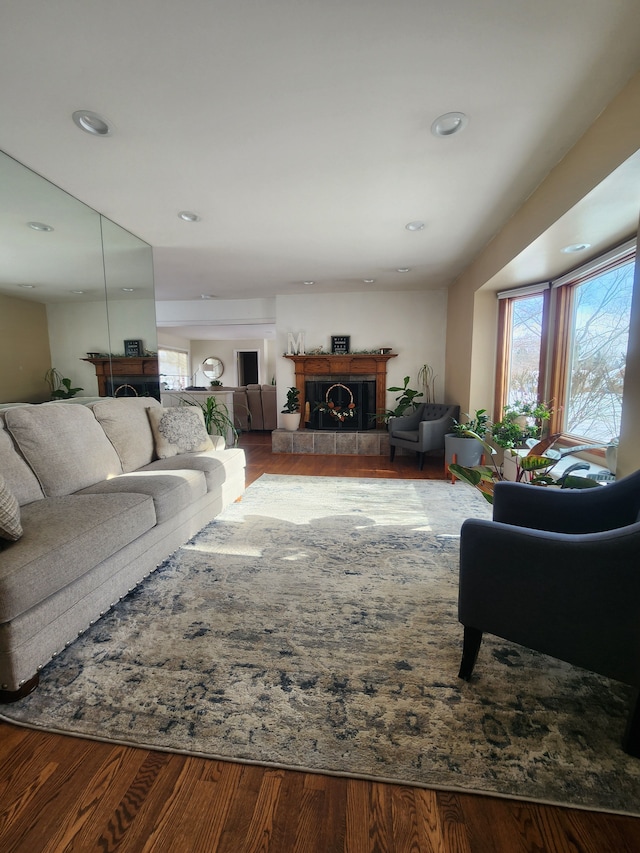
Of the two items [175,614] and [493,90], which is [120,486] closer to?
[175,614]

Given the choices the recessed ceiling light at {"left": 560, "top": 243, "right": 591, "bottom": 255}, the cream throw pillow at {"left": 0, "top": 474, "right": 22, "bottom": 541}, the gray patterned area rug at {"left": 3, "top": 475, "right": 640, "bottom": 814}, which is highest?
the recessed ceiling light at {"left": 560, "top": 243, "right": 591, "bottom": 255}

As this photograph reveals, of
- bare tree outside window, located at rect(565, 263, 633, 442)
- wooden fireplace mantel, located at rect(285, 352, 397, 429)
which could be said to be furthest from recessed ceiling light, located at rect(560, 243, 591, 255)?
wooden fireplace mantel, located at rect(285, 352, 397, 429)

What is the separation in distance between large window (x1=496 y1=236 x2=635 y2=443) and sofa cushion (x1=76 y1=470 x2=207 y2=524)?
9.57ft

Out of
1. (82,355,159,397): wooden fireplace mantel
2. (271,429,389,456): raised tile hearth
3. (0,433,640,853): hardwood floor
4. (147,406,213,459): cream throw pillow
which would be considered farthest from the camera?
(271,429,389,456): raised tile hearth

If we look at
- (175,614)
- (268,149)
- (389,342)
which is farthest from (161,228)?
(389,342)

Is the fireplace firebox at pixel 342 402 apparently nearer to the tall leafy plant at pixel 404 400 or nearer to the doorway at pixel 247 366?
the tall leafy plant at pixel 404 400

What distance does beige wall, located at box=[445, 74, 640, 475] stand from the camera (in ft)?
5.42

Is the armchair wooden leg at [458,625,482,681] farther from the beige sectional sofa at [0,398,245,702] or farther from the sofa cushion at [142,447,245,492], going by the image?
the sofa cushion at [142,447,245,492]

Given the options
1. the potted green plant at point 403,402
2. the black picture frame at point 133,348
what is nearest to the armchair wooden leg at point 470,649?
the black picture frame at point 133,348

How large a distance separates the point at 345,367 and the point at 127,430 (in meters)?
3.73

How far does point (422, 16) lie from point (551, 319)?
2.77 metres

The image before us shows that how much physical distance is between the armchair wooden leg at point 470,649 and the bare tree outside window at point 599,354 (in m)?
2.16

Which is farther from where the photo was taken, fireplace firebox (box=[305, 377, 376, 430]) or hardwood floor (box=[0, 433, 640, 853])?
fireplace firebox (box=[305, 377, 376, 430])

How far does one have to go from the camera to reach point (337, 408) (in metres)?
5.88
